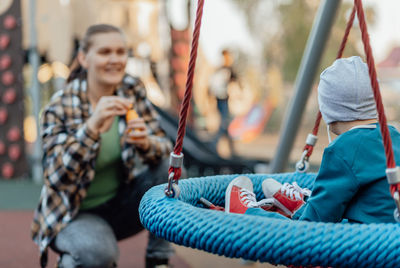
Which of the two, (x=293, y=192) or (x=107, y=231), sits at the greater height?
(x=293, y=192)

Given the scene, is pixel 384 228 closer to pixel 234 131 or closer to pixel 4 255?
pixel 4 255

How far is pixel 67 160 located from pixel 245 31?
14799 millimetres

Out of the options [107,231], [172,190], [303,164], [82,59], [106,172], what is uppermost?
[82,59]

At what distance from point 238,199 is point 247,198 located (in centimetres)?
3

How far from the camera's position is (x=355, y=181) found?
1.00 metres

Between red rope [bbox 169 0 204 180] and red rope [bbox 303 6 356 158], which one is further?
red rope [bbox 303 6 356 158]

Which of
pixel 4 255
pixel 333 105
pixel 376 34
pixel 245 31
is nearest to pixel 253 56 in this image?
pixel 245 31

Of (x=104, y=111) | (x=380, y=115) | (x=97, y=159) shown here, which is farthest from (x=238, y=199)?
(x=97, y=159)

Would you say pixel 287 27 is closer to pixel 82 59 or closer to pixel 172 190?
pixel 82 59

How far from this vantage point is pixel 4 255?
2619 millimetres

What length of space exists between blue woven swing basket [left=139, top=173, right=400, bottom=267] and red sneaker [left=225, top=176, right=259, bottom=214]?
23 centimetres

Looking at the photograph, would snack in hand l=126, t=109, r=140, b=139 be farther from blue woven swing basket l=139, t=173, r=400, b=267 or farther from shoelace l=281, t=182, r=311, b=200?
blue woven swing basket l=139, t=173, r=400, b=267

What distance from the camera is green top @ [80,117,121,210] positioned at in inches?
69.4

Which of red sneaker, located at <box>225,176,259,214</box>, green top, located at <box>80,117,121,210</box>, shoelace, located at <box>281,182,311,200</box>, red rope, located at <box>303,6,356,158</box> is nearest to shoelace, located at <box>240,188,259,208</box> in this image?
red sneaker, located at <box>225,176,259,214</box>
